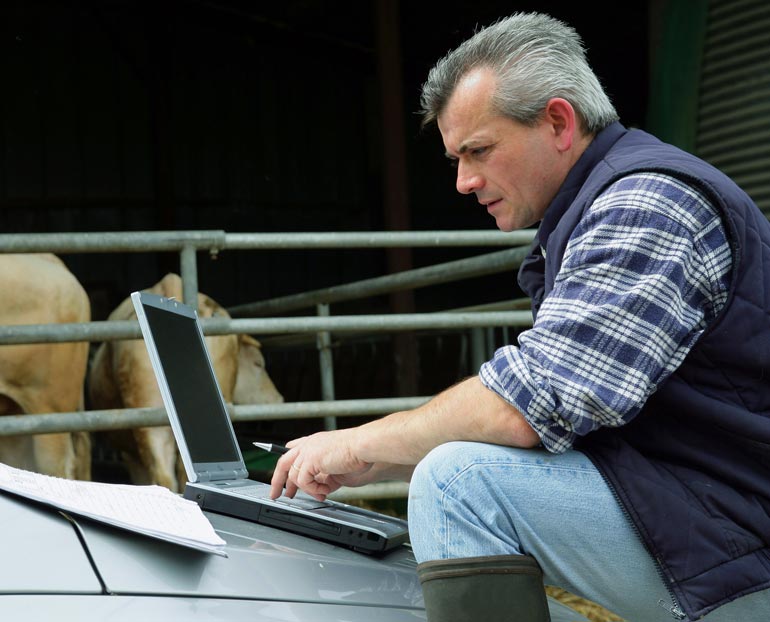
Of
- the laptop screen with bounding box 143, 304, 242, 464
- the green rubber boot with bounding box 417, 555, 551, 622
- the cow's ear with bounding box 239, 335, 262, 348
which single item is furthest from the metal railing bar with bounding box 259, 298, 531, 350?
the green rubber boot with bounding box 417, 555, 551, 622

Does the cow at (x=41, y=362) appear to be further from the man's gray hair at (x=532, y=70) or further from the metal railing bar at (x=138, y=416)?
the man's gray hair at (x=532, y=70)

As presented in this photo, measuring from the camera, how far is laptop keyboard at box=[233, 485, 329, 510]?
168cm

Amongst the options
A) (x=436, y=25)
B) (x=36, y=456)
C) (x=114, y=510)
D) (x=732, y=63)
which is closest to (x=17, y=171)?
(x=436, y=25)

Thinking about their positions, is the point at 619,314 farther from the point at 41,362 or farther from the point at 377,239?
the point at 41,362

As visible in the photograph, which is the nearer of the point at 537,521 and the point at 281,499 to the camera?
the point at 537,521

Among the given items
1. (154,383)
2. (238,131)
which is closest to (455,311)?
(154,383)

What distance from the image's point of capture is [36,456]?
4.79 meters

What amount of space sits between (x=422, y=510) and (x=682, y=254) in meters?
0.47

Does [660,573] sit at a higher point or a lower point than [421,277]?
lower

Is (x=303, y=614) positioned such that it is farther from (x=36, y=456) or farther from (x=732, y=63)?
(x=732, y=63)

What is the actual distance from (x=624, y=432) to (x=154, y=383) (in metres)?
3.70

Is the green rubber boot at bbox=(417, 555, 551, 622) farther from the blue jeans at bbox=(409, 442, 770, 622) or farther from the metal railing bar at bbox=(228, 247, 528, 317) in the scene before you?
the metal railing bar at bbox=(228, 247, 528, 317)

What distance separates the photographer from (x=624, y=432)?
148cm

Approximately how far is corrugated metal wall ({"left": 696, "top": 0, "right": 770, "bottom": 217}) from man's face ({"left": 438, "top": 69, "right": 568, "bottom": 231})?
153 inches
